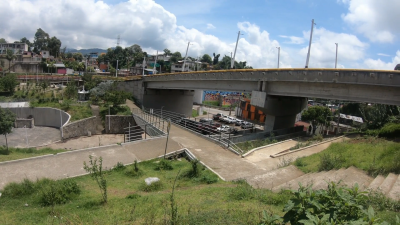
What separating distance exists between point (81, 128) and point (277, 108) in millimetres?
21726

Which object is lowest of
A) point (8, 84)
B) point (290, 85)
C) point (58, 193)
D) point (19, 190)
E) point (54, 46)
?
point (19, 190)

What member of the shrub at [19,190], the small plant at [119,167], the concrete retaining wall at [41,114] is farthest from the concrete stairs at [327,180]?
the concrete retaining wall at [41,114]

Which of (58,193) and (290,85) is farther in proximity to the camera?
(290,85)

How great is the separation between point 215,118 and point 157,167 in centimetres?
3584

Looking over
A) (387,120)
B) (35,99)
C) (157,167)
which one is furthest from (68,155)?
(35,99)

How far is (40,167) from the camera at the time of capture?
11.5 m

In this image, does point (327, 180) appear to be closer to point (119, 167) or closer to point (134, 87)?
point (119, 167)

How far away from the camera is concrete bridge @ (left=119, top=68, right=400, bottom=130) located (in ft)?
59.8

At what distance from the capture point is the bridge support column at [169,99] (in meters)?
42.2

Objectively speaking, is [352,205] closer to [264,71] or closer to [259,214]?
[259,214]

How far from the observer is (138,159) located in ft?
45.8

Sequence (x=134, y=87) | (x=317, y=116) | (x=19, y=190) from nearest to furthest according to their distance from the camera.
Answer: (x=19, y=190), (x=317, y=116), (x=134, y=87)

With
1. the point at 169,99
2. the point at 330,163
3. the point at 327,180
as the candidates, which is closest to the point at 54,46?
the point at 169,99

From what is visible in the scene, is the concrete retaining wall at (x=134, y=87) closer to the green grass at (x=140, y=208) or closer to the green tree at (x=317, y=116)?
the green tree at (x=317, y=116)
